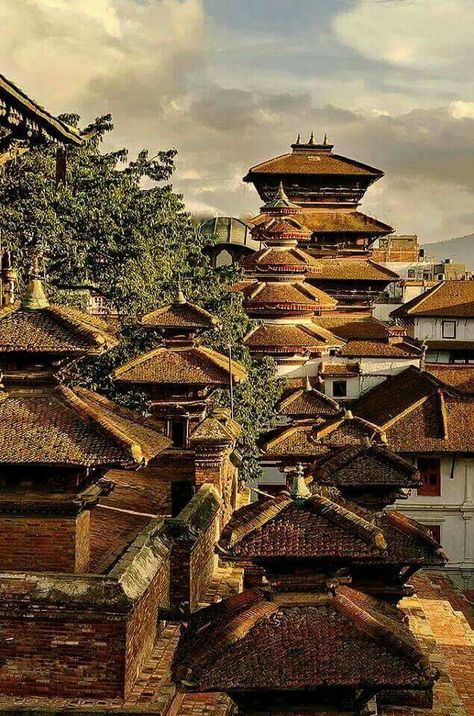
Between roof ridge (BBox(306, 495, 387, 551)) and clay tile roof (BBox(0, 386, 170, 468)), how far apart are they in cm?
332

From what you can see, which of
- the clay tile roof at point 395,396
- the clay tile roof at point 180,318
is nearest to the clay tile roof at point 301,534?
the clay tile roof at point 180,318

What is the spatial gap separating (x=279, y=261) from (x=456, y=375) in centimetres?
974

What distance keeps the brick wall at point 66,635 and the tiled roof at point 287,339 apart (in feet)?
79.9

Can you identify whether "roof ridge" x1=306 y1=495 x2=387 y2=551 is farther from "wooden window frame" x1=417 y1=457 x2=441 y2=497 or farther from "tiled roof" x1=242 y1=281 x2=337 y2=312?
"tiled roof" x1=242 y1=281 x2=337 y2=312

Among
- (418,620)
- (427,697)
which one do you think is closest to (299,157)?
(418,620)

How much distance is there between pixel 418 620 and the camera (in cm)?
1734

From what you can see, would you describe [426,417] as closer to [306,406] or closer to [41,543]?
[306,406]

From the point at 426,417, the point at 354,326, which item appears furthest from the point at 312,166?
the point at 426,417

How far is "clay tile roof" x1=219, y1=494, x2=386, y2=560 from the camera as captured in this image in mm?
9172

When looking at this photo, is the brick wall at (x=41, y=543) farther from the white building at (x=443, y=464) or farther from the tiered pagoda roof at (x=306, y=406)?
the white building at (x=443, y=464)

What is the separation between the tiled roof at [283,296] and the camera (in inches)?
1464

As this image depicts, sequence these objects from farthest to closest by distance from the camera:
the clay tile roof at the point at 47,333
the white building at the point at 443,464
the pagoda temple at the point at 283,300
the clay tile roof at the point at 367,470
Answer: the pagoda temple at the point at 283,300 < the white building at the point at 443,464 < the clay tile roof at the point at 367,470 < the clay tile roof at the point at 47,333

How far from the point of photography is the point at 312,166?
1889 inches

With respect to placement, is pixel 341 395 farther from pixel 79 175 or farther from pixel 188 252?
pixel 79 175
